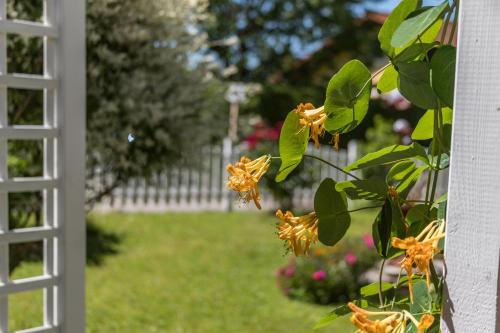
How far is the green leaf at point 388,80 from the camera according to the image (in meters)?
0.97

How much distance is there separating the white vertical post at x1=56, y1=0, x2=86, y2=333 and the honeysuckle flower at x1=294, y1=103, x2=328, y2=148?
100cm

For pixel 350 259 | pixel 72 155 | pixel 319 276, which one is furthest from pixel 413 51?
pixel 350 259

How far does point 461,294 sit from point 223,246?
233 inches

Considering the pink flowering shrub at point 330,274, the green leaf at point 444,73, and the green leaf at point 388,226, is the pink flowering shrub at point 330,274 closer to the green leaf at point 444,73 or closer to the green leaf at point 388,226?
the green leaf at point 388,226

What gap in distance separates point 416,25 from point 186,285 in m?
4.57

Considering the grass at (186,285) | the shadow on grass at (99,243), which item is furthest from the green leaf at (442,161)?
the shadow on grass at (99,243)

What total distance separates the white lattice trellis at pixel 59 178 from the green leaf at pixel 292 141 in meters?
0.97

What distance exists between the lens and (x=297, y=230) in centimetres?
95

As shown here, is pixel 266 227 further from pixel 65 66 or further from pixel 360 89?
pixel 360 89

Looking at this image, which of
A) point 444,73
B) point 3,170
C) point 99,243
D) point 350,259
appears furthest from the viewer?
point 99,243

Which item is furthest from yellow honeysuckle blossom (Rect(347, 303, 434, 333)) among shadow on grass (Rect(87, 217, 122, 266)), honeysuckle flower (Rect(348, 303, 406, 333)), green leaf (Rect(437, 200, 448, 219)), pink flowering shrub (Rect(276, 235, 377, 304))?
shadow on grass (Rect(87, 217, 122, 266))

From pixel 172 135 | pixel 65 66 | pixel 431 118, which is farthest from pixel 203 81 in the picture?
pixel 431 118

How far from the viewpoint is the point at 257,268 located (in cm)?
582

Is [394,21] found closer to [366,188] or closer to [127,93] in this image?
[366,188]
